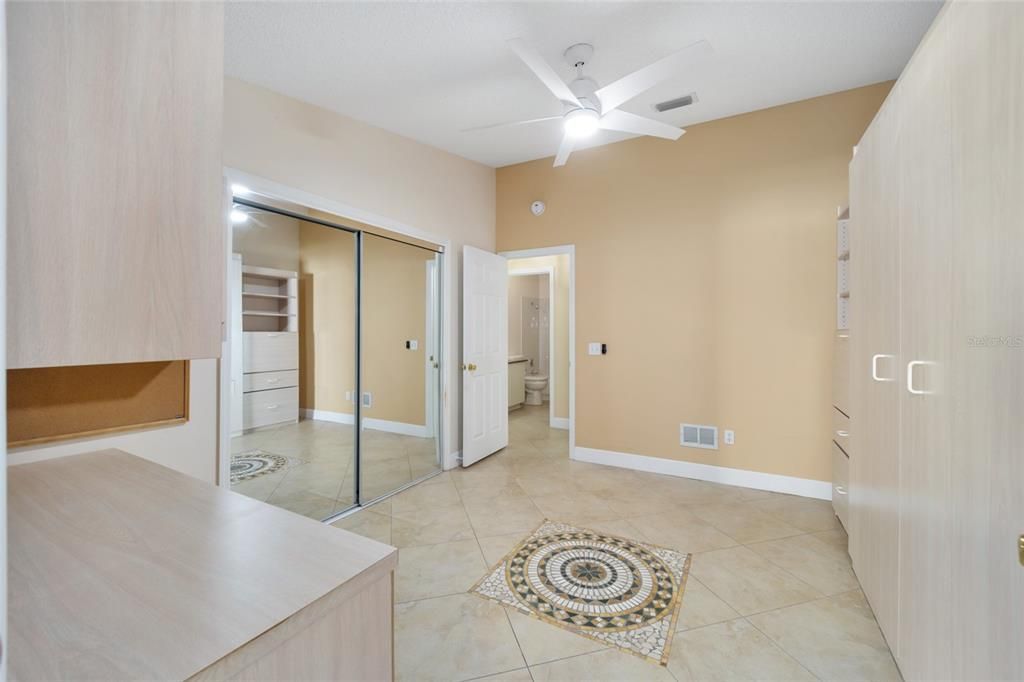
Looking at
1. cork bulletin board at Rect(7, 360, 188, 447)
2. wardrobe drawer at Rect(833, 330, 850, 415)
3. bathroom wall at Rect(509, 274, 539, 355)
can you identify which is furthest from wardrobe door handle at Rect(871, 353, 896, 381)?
bathroom wall at Rect(509, 274, 539, 355)

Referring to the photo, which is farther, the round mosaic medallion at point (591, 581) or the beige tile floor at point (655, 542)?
the round mosaic medallion at point (591, 581)

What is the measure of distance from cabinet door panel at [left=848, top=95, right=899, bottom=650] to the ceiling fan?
898 millimetres

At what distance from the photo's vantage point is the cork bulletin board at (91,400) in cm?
142

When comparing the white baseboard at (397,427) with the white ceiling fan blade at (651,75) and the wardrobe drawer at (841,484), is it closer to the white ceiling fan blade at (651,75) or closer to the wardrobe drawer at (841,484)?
the white ceiling fan blade at (651,75)

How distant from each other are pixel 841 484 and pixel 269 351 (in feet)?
11.4

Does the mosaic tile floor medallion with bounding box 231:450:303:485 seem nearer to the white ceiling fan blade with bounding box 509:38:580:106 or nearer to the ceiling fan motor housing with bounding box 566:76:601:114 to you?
the white ceiling fan blade with bounding box 509:38:580:106

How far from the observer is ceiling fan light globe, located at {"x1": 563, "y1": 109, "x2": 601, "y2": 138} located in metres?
2.40

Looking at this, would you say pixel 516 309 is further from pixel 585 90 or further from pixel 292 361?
pixel 585 90

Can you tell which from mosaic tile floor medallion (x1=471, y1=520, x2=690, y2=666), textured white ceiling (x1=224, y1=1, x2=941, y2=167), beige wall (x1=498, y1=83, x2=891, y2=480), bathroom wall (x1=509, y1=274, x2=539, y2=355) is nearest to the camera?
mosaic tile floor medallion (x1=471, y1=520, x2=690, y2=666)

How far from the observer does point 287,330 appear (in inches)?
108

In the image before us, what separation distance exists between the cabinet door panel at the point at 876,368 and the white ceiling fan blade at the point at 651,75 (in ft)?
2.34

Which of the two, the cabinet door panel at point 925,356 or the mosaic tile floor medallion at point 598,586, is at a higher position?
the cabinet door panel at point 925,356

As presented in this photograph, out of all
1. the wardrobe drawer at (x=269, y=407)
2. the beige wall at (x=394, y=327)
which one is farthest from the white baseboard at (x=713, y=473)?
the wardrobe drawer at (x=269, y=407)

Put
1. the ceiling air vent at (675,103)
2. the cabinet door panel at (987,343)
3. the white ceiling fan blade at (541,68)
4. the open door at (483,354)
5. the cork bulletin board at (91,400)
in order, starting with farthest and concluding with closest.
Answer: the open door at (483,354), the ceiling air vent at (675,103), the white ceiling fan blade at (541,68), the cork bulletin board at (91,400), the cabinet door panel at (987,343)
